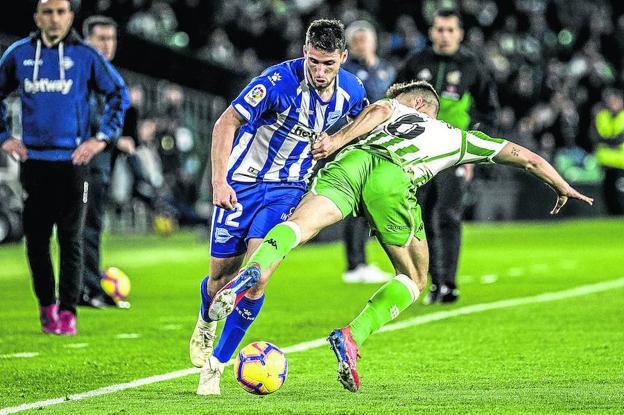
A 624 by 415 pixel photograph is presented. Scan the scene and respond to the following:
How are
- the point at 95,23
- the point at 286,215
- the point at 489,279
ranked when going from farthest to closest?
the point at 489,279 < the point at 95,23 < the point at 286,215

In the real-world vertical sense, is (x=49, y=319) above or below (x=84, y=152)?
below

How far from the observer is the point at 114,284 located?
10938 millimetres

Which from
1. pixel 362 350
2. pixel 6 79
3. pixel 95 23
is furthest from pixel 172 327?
pixel 95 23

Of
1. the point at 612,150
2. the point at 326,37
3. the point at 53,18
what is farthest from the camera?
the point at 612,150

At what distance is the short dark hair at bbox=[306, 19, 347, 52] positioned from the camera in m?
6.32

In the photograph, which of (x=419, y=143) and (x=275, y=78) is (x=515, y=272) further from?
(x=275, y=78)

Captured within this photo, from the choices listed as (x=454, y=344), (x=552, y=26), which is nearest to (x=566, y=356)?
(x=454, y=344)

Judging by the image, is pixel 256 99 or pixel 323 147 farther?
pixel 256 99

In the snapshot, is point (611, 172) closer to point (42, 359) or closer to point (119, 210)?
point (119, 210)

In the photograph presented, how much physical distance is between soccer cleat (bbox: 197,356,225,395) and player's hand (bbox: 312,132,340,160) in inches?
41.3

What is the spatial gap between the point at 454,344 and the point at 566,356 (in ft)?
2.68

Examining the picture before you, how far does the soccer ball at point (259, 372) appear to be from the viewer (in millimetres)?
6004

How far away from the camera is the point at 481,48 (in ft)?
98.3

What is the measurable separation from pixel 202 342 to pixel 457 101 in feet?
15.2
